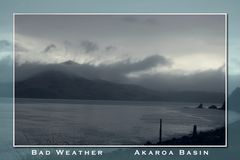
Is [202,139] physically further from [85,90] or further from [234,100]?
[85,90]

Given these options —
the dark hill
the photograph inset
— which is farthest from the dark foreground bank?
the dark hill

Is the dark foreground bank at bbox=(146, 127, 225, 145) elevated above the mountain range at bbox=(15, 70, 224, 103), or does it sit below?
below

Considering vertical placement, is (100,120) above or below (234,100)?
below

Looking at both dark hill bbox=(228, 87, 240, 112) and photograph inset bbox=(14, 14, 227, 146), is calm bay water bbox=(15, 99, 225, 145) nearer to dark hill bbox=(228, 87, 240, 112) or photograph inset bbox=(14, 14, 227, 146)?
photograph inset bbox=(14, 14, 227, 146)

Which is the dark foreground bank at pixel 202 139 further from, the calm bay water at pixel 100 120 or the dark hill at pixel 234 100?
the dark hill at pixel 234 100

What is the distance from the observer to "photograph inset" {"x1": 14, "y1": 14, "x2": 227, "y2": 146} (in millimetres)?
2355

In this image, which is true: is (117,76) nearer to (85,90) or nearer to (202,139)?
(85,90)

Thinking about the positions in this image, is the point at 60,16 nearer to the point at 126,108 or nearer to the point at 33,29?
the point at 33,29

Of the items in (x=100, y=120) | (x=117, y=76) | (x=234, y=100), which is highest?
(x=117, y=76)

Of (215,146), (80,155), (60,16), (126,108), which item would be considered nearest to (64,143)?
(80,155)

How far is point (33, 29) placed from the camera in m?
2.36

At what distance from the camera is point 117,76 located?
2375 millimetres

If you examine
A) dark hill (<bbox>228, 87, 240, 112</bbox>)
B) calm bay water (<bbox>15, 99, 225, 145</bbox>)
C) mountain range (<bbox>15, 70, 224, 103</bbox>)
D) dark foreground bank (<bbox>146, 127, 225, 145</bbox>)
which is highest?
mountain range (<bbox>15, 70, 224, 103</bbox>)

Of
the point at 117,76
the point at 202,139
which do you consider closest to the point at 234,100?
the point at 202,139
